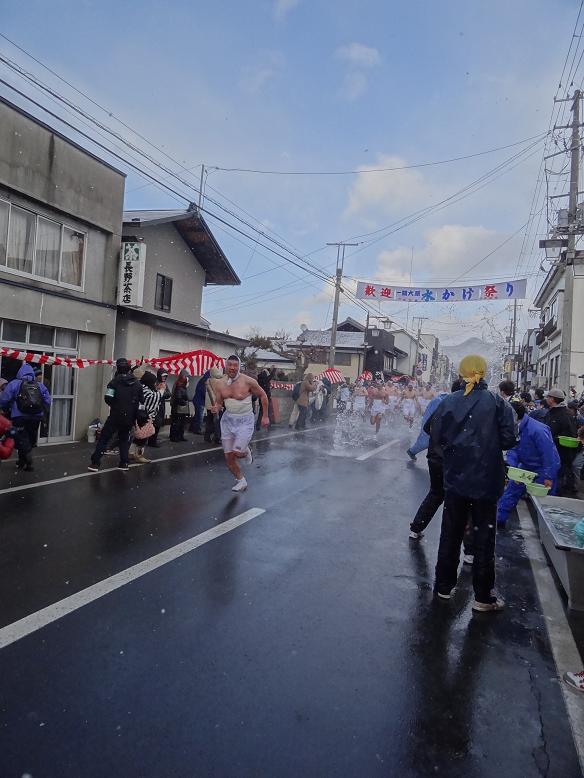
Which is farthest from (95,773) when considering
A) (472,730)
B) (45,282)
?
(45,282)

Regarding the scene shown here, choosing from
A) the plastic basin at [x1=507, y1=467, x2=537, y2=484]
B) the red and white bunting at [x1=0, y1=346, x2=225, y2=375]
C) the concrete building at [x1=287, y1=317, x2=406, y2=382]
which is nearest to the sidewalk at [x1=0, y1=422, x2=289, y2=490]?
the red and white bunting at [x1=0, y1=346, x2=225, y2=375]

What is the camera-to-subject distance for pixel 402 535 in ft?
19.9

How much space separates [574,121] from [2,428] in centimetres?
1845

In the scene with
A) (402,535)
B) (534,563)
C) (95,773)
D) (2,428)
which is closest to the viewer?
(95,773)

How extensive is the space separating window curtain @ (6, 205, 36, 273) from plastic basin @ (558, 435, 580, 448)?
1047cm

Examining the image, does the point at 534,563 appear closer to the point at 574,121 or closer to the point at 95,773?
the point at 95,773

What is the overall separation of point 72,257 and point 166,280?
450cm

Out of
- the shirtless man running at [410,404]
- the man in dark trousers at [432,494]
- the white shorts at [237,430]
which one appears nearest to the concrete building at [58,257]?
the white shorts at [237,430]

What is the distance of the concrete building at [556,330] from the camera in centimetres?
2864

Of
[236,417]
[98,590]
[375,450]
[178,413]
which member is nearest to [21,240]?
[178,413]

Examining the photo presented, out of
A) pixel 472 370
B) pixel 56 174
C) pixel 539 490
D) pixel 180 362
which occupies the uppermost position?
pixel 56 174

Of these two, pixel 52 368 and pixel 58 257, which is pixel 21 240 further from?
pixel 52 368

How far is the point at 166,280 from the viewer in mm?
16438

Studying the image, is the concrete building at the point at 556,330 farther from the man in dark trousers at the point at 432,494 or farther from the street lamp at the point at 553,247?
the man in dark trousers at the point at 432,494
